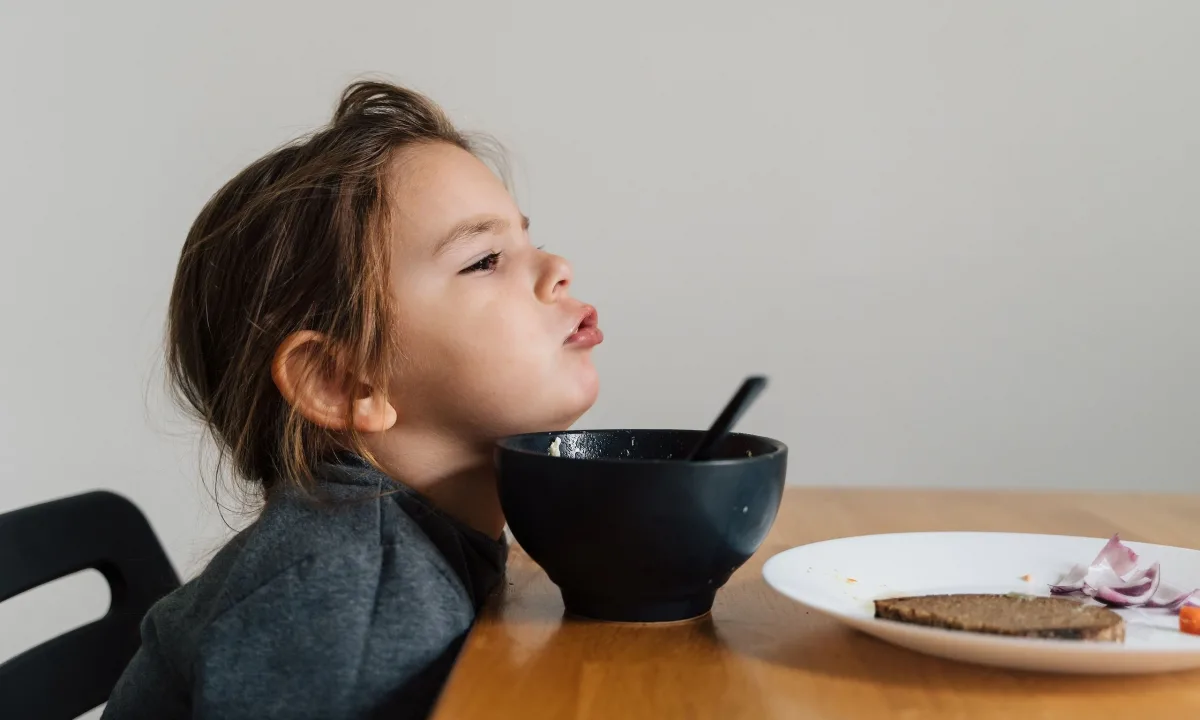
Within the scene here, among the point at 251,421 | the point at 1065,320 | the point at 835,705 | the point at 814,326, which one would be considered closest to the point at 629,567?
the point at 835,705

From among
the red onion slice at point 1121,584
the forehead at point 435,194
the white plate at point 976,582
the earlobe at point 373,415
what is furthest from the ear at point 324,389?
the red onion slice at point 1121,584

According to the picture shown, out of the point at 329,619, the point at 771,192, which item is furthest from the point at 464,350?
the point at 771,192

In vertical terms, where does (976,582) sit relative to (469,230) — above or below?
below

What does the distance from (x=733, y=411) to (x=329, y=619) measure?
10.7 inches

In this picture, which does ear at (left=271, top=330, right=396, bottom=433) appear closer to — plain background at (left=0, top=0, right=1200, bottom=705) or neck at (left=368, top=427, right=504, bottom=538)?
neck at (left=368, top=427, right=504, bottom=538)

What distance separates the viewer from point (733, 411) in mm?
666

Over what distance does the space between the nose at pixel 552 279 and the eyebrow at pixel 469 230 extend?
5cm

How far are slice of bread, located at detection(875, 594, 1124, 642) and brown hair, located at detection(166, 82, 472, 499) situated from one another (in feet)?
1.42

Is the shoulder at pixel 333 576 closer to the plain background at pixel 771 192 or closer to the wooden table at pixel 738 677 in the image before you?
the wooden table at pixel 738 677

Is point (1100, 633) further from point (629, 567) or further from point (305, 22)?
point (305, 22)

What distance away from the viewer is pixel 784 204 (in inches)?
75.7

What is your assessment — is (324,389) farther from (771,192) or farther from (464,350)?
(771,192)

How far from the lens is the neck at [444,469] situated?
0.87 metres

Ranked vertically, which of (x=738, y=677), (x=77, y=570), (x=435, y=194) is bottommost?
(x=77, y=570)
